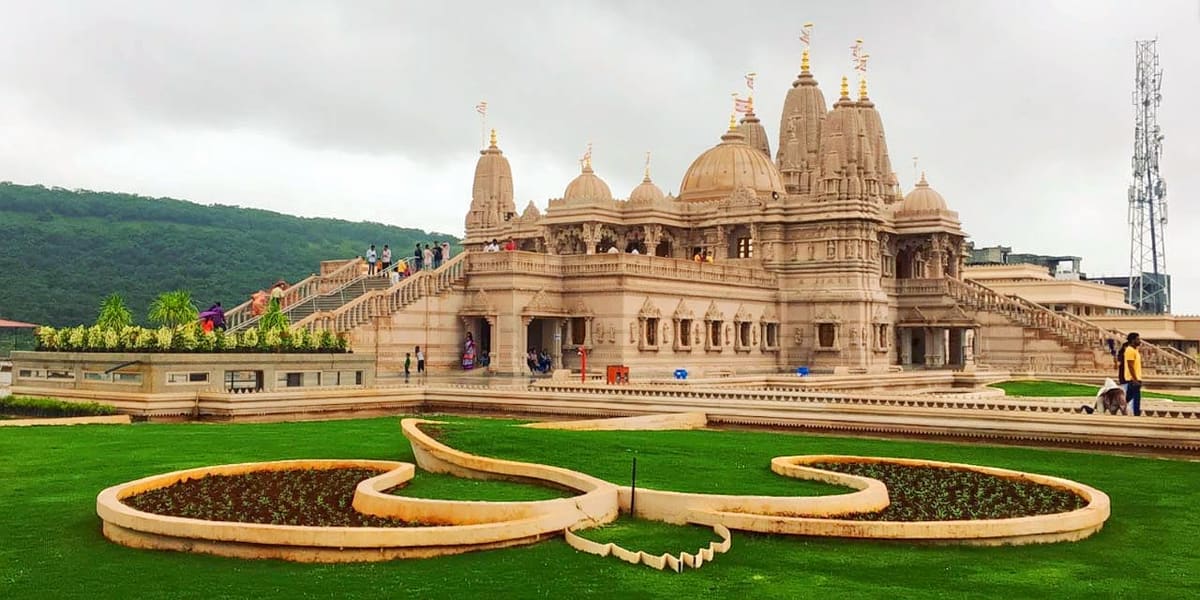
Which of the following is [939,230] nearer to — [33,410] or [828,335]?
[828,335]

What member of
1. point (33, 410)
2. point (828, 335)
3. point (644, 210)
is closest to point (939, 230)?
point (828, 335)

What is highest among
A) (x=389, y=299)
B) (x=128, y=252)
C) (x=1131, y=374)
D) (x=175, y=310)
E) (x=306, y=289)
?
(x=128, y=252)

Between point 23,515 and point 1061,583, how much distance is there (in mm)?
10775

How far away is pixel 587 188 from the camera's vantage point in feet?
200

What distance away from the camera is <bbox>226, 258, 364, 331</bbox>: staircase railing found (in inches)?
1741

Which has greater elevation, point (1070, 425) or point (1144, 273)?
point (1144, 273)

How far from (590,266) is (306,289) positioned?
10.7 m

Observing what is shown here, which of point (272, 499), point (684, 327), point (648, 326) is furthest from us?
point (684, 327)

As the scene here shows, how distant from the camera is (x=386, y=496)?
14516 millimetres

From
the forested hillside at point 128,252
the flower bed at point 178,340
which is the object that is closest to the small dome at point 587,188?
the forested hillside at point 128,252

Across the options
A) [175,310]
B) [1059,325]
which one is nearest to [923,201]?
[1059,325]

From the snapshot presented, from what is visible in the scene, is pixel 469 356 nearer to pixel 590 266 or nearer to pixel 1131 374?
pixel 590 266

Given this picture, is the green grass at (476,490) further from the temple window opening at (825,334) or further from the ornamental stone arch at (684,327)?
the temple window opening at (825,334)

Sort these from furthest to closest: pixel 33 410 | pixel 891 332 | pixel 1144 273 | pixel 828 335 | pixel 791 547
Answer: pixel 1144 273 < pixel 891 332 < pixel 828 335 < pixel 33 410 < pixel 791 547
